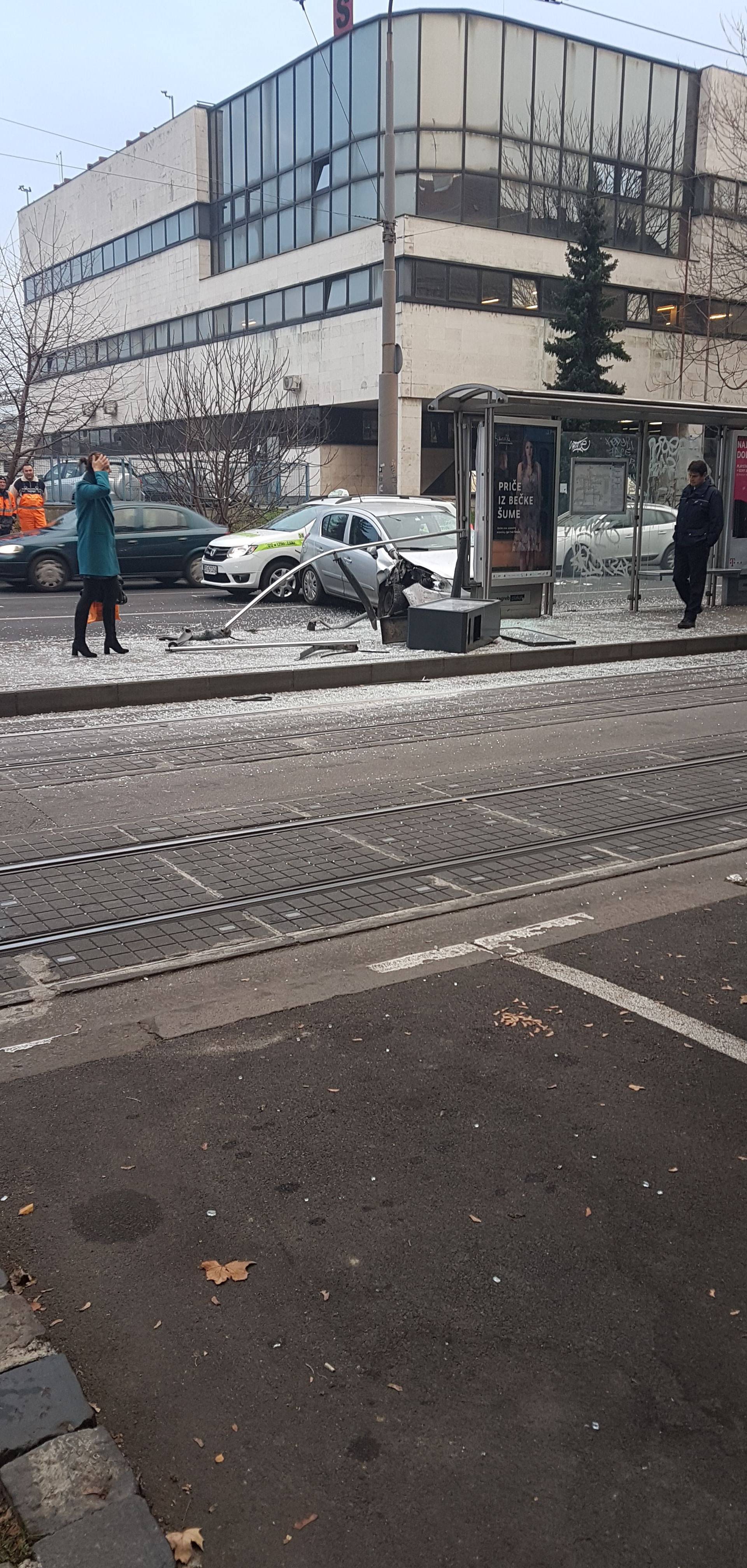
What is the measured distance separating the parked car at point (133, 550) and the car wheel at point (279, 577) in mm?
1840

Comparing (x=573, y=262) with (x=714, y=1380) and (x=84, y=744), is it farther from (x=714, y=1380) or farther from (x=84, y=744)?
(x=714, y=1380)

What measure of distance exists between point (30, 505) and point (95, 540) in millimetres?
13280

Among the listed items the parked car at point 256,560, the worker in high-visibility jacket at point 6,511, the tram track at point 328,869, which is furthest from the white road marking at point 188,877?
the worker in high-visibility jacket at point 6,511

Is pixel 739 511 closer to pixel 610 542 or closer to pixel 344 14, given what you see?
pixel 610 542

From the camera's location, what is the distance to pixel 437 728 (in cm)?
986

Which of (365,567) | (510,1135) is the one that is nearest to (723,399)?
(365,567)

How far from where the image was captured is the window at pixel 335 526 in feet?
58.7

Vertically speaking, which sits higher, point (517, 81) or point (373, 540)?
point (517, 81)

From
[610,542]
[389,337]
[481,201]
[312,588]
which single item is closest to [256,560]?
[312,588]

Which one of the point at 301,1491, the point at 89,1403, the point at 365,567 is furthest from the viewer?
the point at 365,567

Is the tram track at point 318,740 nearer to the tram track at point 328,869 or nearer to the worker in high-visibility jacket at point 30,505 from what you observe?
the tram track at point 328,869

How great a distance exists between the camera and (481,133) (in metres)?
39.4

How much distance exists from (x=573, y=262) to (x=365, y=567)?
2704cm

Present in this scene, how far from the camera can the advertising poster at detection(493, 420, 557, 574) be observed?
1536 centimetres
